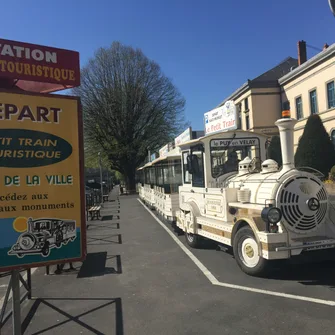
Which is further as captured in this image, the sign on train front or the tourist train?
the tourist train

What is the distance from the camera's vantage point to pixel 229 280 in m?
5.87

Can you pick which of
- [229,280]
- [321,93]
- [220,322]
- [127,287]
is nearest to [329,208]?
[229,280]

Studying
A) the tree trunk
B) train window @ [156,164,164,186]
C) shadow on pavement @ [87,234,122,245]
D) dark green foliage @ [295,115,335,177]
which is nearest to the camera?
shadow on pavement @ [87,234,122,245]

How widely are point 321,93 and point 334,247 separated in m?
27.0

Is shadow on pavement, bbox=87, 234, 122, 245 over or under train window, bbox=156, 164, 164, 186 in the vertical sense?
under

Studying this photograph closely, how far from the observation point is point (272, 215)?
5438 mm

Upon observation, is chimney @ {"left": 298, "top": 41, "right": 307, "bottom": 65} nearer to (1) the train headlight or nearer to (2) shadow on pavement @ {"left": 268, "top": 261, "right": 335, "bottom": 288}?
(2) shadow on pavement @ {"left": 268, "top": 261, "right": 335, "bottom": 288}

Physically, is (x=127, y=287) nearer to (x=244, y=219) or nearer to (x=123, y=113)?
(x=244, y=219)

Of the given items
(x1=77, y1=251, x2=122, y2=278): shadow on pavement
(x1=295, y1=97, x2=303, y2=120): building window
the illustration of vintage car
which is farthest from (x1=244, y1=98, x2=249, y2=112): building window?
the illustration of vintage car

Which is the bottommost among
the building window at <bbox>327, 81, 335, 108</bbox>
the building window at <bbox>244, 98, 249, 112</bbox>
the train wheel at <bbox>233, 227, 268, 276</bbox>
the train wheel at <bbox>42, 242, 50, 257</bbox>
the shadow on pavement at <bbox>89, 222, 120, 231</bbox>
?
the shadow on pavement at <bbox>89, 222, 120, 231</bbox>

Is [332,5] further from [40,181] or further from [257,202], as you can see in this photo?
[40,181]

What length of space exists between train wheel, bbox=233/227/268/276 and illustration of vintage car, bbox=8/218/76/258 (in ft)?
10.7

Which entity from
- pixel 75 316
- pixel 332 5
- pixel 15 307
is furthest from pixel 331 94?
pixel 15 307

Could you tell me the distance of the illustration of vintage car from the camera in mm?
3533
